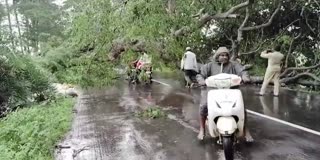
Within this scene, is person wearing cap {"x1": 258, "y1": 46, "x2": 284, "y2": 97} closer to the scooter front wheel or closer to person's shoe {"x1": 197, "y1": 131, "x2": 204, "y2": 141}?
person's shoe {"x1": 197, "y1": 131, "x2": 204, "y2": 141}

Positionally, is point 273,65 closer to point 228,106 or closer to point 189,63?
point 189,63

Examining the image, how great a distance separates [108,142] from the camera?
23.9ft

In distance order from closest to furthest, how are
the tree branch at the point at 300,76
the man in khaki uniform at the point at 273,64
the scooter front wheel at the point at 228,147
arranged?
1. the scooter front wheel at the point at 228,147
2. the man in khaki uniform at the point at 273,64
3. the tree branch at the point at 300,76

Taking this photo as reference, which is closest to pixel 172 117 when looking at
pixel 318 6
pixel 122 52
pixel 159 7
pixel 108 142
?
pixel 108 142

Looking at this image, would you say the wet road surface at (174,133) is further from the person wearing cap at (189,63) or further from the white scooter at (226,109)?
the person wearing cap at (189,63)

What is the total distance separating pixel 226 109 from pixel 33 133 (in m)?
3.57

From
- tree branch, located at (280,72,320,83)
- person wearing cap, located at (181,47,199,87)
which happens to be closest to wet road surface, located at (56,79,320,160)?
tree branch, located at (280,72,320,83)

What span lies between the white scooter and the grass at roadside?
8.86 ft

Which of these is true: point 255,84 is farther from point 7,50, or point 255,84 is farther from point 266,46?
point 7,50

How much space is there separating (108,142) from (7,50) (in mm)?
5972

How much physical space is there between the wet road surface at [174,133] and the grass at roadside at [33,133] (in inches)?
10.2

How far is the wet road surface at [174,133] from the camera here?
20.7ft

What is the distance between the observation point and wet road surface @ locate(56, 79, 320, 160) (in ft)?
20.7

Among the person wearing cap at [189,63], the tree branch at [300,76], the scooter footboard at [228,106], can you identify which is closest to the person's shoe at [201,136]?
the scooter footboard at [228,106]
